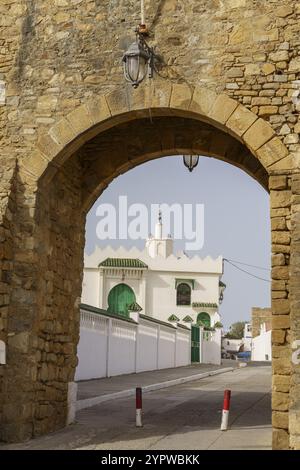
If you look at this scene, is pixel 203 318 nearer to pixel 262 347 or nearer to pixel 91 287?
pixel 91 287

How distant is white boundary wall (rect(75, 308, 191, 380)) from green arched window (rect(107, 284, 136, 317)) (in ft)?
23.8

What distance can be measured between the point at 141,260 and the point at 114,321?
18986 millimetres

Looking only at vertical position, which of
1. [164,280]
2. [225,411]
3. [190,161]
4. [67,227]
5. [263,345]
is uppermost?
[164,280]

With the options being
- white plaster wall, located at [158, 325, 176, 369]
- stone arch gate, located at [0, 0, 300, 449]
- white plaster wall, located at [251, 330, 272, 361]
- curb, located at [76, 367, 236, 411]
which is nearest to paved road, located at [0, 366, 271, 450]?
curb, located at [76, 367, 236, 411]

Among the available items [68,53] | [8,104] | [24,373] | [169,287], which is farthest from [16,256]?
[169,287]

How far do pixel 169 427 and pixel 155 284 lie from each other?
28.4 meters

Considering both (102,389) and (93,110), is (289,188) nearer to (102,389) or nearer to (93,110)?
(93,110)

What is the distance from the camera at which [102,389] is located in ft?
45.8

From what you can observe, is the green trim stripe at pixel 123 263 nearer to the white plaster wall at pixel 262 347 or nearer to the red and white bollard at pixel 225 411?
the white plaster wall at pixel 262 347

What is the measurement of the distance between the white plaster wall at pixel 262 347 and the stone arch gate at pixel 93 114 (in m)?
29.9

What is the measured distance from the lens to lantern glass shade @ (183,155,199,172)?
1005 cm

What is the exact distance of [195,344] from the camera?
32562 mm

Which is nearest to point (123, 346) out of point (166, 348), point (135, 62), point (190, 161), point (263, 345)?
point (166, 348)

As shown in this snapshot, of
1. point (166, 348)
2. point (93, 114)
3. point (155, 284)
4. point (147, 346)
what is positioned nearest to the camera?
point (93, 114)
